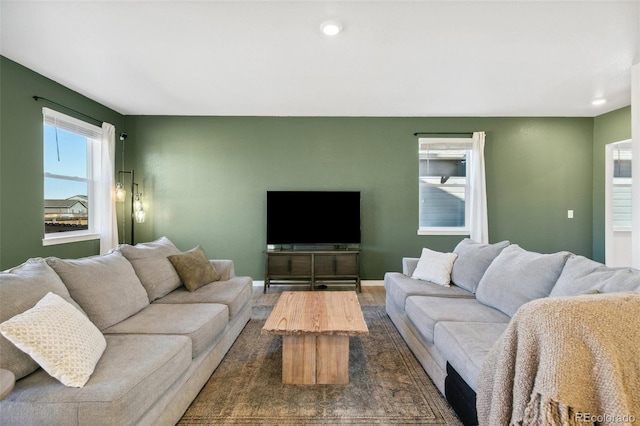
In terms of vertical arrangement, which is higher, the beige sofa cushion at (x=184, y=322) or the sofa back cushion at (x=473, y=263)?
the sofa back cushion at (x=473, y=263)

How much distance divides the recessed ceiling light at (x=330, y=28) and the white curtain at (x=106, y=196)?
3.42 meters

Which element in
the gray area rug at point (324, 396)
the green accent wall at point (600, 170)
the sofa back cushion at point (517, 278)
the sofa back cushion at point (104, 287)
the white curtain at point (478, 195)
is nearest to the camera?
the gray area rug at point (324, 396)

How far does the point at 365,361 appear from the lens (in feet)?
7.87

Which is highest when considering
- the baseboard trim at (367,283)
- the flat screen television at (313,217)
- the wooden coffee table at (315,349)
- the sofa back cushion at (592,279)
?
the flat screen television at (313,217)

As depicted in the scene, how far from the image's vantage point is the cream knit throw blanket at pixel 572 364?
0.91 meters

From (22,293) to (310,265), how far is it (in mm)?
3186

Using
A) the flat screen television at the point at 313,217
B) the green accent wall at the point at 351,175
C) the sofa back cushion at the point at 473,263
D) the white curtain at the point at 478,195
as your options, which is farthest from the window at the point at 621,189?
the flat screen television at the point at 313,217

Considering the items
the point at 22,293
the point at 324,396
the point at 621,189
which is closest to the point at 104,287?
the point at 22,293

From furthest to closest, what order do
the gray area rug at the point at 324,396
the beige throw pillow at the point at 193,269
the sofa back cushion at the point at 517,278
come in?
the beige throw pillow at the point at 193,269
the sofa back cushion at the point at 517,278
the gray area rug at the point at 324,396

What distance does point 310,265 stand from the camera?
4.39m

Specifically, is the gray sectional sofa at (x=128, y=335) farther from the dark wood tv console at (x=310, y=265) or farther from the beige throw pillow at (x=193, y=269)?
the dark wood tv console at (x=310, y=265)

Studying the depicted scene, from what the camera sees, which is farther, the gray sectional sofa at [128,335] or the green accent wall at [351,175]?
the green accent wall at [351,175]

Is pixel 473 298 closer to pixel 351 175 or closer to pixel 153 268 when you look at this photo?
pixel 351 175

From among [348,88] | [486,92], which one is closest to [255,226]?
[348,88]
